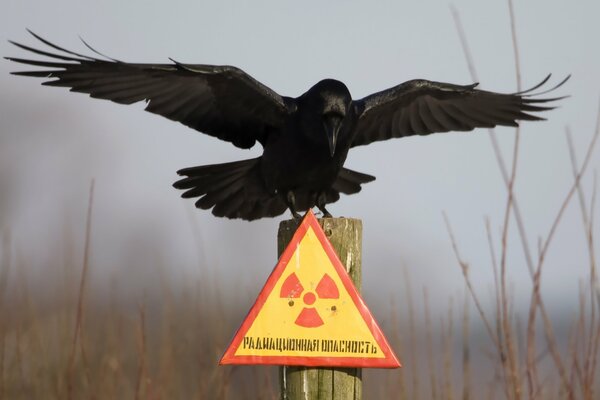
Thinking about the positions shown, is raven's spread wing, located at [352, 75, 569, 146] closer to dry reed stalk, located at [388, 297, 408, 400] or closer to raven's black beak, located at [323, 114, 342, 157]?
raven's black beak, located at [323, 114, 342, 157]

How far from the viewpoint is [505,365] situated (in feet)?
9.89

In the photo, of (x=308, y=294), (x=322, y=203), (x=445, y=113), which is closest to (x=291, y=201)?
(x=322, y=203)

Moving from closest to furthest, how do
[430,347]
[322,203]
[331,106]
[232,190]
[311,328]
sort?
[311,328]
[430,347]
[331,106]
[322,203]
[232,190]

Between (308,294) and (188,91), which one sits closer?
(308,294)

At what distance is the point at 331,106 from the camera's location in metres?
4.75

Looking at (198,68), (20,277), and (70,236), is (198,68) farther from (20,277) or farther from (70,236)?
(20,277)

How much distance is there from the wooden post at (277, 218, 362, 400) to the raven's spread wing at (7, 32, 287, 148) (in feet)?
5.34

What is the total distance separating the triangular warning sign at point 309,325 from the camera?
10.4 ft

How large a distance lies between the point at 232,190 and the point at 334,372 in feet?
8.42

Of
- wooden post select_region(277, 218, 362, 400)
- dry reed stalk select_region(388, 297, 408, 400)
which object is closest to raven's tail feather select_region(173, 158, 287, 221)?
dry reed stalk select_region(388, 297, 408, 400)

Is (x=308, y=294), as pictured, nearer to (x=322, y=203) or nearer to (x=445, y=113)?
(x=322, y=203)

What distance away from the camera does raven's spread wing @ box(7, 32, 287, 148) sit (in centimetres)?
471

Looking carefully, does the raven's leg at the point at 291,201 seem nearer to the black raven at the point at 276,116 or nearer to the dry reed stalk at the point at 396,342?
the black raven at the point at 276,116

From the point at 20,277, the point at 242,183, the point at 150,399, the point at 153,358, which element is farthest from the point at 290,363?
the point at 153,358
